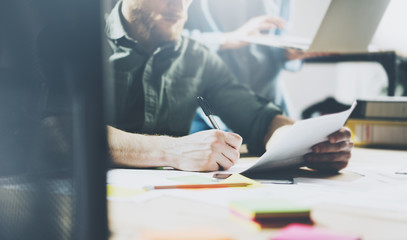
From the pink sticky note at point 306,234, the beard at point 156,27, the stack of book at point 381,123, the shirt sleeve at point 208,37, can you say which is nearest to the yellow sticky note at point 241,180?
the pink sticky note at point 306,234

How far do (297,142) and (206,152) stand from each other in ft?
0.65

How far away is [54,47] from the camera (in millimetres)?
344

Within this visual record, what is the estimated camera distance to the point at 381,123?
1.48m

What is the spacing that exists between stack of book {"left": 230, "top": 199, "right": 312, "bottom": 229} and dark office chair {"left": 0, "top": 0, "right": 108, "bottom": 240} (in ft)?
0.60

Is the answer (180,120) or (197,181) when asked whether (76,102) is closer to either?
(197,181)

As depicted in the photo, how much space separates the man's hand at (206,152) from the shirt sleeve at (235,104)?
0.47m

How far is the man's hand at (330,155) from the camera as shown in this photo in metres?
0.87

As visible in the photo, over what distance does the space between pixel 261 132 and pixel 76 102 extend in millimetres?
1039

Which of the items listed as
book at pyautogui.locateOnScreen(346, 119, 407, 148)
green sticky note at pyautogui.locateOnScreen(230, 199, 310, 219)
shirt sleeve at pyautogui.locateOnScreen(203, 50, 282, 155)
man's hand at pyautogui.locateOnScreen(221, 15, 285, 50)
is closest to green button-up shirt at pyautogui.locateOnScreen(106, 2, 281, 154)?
shirt sleeve at pyautogui.locateOnScreen(203, 50, 282, 155)

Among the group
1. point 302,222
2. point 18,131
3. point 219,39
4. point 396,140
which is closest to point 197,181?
point 302,222

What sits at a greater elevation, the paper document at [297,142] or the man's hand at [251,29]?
the man's hand at [251,29]

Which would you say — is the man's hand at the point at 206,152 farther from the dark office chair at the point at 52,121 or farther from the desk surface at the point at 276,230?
the dark office chair at the point at 52,121

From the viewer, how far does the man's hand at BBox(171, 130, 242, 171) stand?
0.86 metres

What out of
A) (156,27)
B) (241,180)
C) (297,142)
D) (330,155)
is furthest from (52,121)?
(156,27)
